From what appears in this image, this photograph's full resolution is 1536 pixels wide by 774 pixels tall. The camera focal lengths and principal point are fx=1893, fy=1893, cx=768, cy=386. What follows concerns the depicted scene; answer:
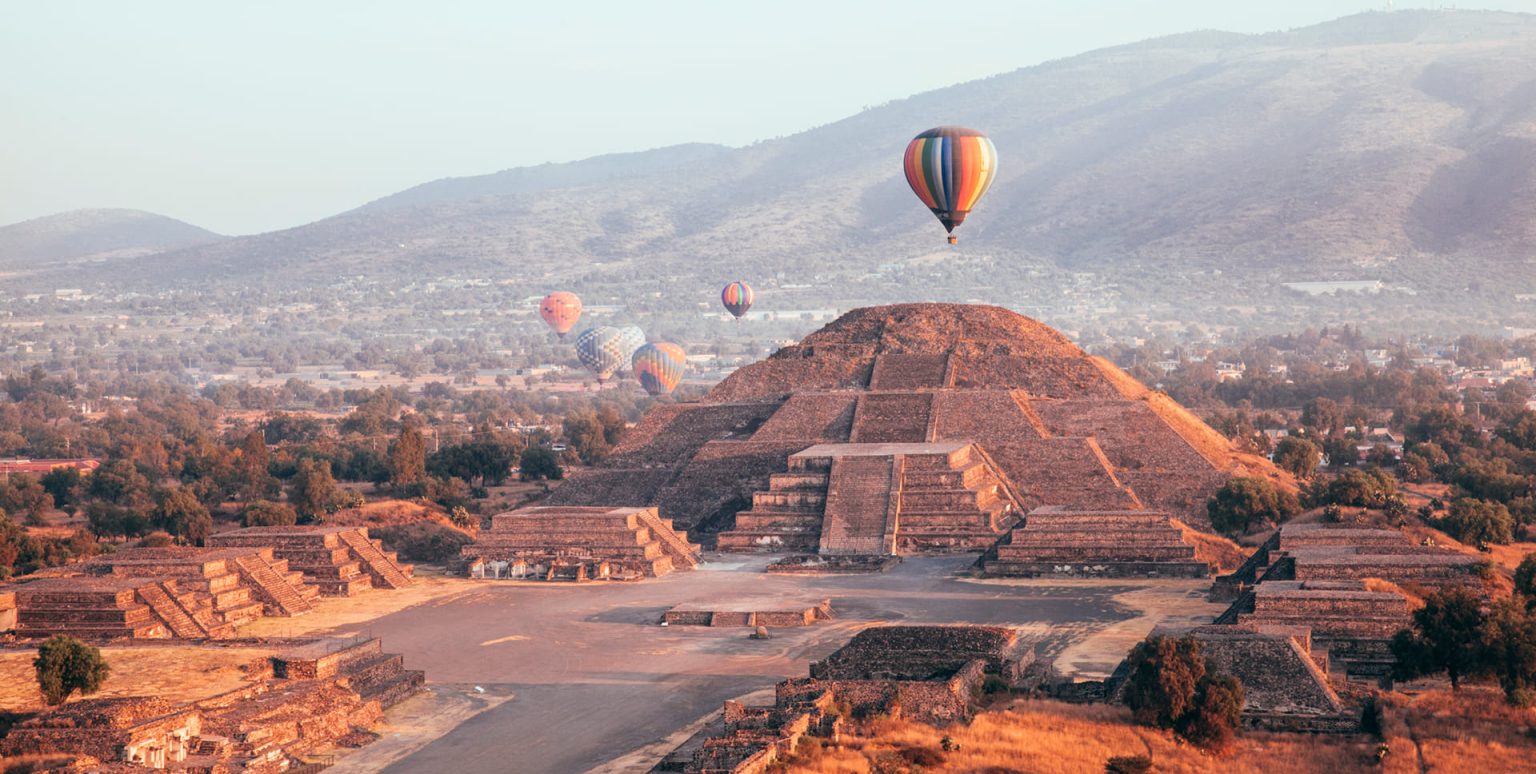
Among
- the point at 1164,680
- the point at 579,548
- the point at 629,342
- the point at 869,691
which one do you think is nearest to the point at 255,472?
the point at 579,548

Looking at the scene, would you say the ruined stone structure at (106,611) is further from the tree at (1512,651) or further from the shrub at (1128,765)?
the tree at (1512,651)

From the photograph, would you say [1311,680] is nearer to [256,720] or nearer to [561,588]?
[256,720]

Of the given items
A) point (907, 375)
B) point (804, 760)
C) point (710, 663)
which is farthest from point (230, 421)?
point (804, 760)

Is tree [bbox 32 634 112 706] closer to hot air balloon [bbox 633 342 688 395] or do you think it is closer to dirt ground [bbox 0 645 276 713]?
dirt ground [bbox 0 645 276 713]

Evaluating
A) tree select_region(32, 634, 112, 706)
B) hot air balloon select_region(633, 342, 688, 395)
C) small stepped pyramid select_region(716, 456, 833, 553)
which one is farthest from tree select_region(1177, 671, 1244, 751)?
Answer: hot air balloon select_region(633, 342, 688, 395)

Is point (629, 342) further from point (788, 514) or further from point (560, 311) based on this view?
point (788, 514)

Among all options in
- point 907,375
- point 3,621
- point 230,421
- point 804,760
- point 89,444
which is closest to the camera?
point 804,760
